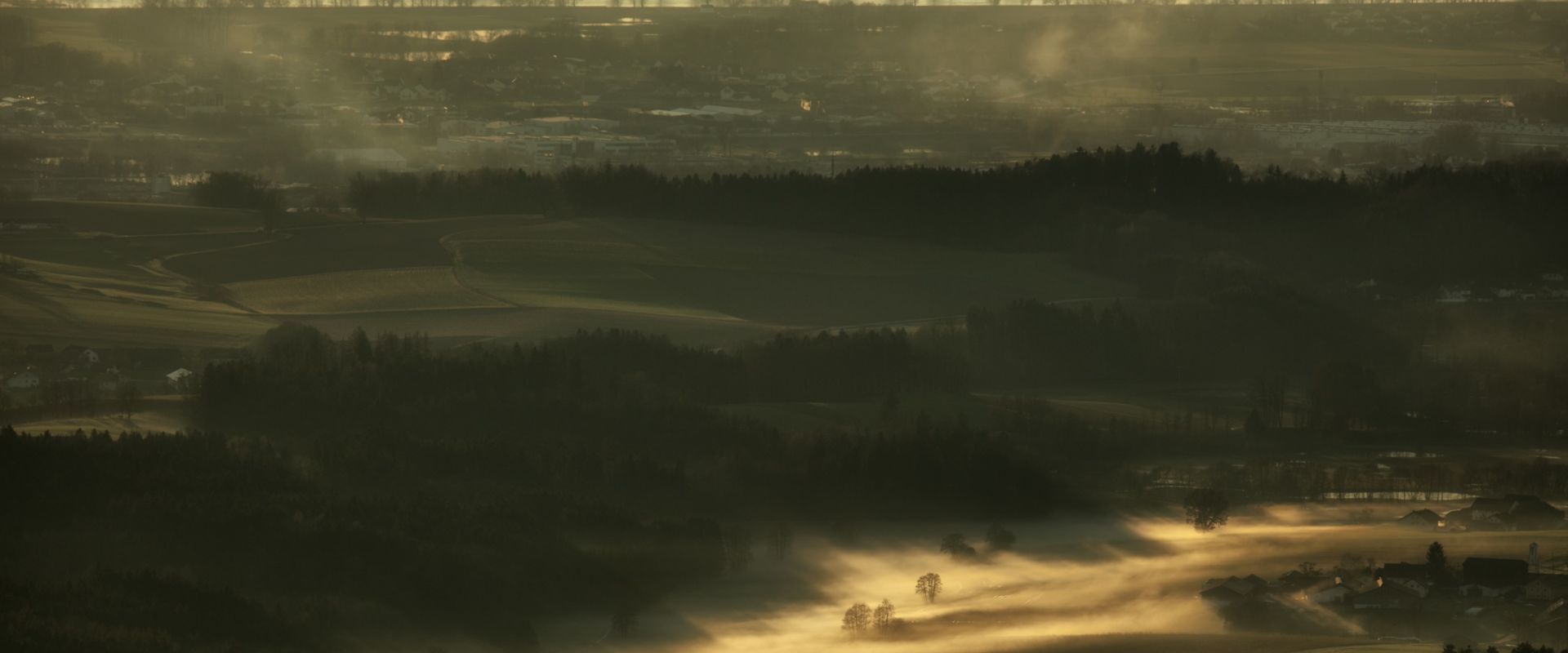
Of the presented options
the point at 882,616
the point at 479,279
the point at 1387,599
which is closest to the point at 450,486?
the point at 882,616

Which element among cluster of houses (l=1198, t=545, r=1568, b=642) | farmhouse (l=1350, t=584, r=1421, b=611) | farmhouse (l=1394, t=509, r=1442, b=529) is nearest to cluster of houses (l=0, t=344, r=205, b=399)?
cluster of houses (l=1198, t=545, r=1568, b=642)

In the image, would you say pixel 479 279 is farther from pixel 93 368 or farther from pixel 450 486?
pixel 450 486

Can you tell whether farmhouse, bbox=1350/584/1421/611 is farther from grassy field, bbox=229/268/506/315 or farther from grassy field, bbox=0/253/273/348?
grassy field, bbox=229/268/506/315

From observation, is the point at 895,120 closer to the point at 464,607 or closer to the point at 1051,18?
the point at 1051,18

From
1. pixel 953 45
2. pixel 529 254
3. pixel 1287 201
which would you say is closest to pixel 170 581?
pixel 529 254

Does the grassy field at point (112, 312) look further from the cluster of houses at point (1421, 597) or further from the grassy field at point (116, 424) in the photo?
the cluster of houses at point (1421, 597)

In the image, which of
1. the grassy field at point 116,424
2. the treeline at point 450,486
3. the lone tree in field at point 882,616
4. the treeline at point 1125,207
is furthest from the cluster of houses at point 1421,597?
the treeline at point 1125,207
